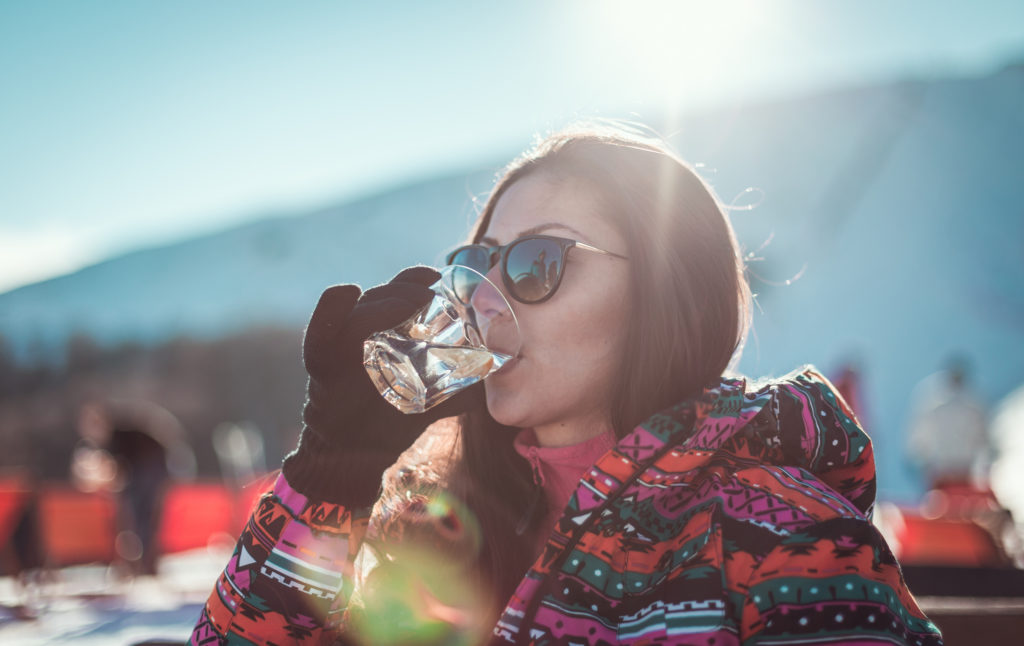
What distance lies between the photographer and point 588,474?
127 centimetres

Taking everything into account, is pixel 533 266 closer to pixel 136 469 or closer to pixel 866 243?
pixel 136 469

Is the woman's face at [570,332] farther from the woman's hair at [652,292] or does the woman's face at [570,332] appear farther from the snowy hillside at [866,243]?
the snowy hillside at [866,243]

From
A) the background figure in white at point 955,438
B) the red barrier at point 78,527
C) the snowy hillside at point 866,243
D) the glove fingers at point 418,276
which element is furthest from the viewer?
the snowy hillside at point 866,243

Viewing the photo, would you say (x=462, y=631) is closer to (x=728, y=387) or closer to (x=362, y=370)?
(x=362, y=370)

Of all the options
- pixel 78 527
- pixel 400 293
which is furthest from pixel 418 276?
pixel 78 527

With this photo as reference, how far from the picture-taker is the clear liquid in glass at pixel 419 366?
1.41 metres

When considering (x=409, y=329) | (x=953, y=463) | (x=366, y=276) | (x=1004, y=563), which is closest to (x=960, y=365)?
(x=953, y=463)

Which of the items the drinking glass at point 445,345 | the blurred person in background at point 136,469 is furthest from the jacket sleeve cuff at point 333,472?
the blurred person in background at point 136,469

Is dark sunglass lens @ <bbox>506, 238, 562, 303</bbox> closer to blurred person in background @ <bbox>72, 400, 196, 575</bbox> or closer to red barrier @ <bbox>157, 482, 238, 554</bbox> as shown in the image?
blurred person in background @ <bbox>72, 400, 196, 575</bbox>

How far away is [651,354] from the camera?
154cm

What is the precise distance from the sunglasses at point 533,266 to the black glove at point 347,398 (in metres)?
0.19

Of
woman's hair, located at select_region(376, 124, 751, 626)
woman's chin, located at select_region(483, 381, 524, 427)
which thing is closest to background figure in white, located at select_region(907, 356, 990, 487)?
woman's hair, located at select_region(376, 124, 751, 626)

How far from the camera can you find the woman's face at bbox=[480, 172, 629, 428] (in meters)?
1.51

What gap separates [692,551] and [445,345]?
2.15ft
